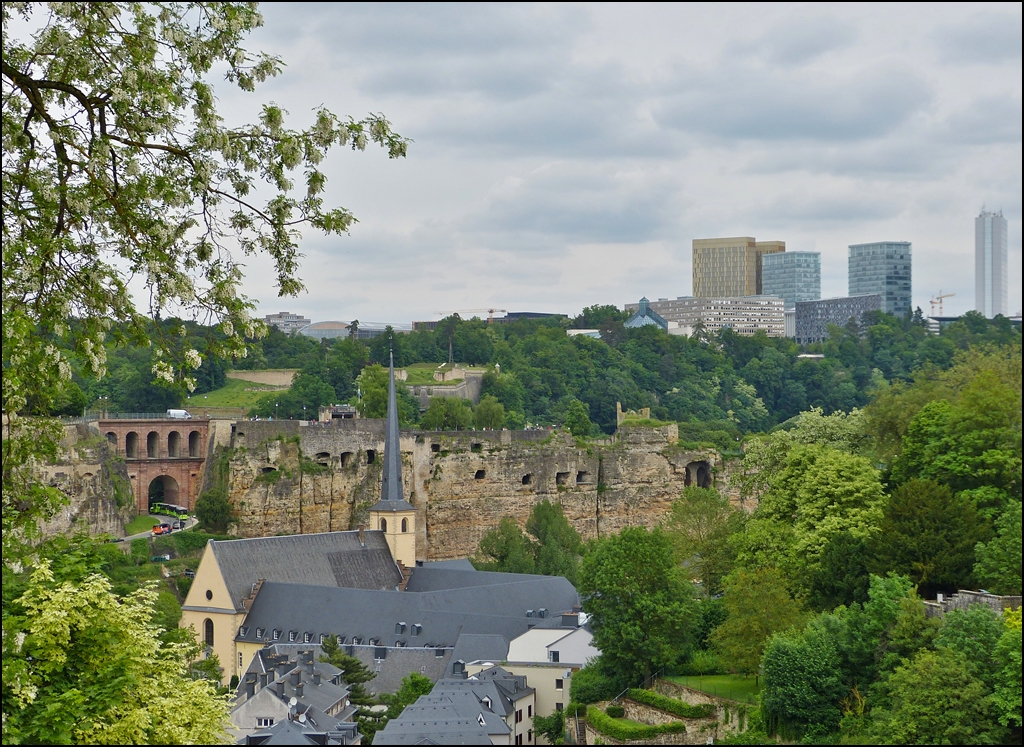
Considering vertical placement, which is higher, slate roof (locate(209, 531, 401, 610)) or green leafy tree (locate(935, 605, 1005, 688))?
green leafy tree (locate(935, 605, 1005, 688))

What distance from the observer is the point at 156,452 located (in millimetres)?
68812

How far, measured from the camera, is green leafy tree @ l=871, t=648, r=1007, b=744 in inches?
893

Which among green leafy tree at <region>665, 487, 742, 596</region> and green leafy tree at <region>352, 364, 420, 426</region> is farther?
green leafy tree at <region>352, 364, 420, 426</region>

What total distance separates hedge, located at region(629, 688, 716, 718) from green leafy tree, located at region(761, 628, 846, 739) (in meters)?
3.78

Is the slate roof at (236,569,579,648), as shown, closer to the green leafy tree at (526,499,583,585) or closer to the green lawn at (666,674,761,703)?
the green leafy tree at (526,499,583,585)

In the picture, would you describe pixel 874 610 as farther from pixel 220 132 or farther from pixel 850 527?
pixel 220 132

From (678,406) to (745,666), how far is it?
68.6 m

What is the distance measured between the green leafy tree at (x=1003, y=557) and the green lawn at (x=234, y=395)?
59796mm

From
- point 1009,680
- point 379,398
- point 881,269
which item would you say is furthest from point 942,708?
point 881,269

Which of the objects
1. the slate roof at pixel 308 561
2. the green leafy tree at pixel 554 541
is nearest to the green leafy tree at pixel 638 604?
the slate roof at pixel 308 561

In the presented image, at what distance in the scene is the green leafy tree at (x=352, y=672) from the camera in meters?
41.1

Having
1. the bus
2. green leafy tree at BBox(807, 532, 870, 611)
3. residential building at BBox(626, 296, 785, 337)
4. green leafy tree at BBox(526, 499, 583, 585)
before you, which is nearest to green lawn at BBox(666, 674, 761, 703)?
green leafy tree at BBox(807, 532, 870, 611)

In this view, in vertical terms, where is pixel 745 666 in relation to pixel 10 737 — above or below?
below

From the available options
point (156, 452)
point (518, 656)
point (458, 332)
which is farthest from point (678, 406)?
point (518, 656)
